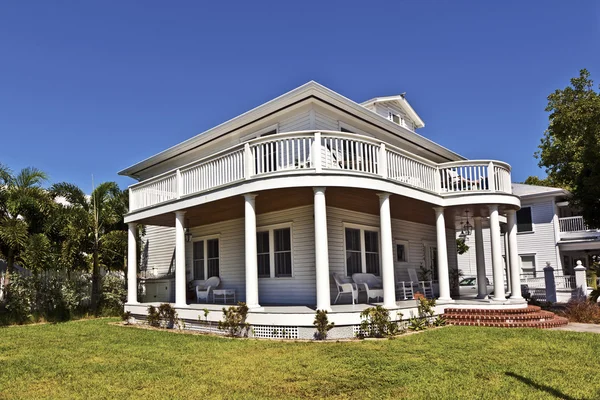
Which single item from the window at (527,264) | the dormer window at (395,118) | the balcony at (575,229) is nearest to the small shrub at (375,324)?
the dormer window at (395,118)

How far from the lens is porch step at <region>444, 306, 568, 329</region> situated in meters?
11.7

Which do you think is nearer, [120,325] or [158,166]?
[120,325]

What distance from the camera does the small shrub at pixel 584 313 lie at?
12453mm

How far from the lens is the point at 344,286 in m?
12.3

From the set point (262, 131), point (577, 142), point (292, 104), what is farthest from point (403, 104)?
point (292, 104)

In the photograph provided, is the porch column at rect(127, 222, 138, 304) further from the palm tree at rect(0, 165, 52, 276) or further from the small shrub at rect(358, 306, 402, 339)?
the small shrub at rect(358, 306, 402, 339)

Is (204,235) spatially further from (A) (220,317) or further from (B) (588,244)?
(B) (588,244)

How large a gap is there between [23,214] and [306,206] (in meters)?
10.2

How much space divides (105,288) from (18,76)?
8345 mm

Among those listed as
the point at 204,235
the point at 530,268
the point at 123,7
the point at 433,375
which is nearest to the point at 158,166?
the point at 204,235

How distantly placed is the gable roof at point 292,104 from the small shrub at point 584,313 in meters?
7.43

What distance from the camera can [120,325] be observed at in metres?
14.1

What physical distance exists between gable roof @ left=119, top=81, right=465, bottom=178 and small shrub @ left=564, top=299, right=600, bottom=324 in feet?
24.4

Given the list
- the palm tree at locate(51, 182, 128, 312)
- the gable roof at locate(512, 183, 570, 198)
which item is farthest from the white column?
the gable roof at locate(512, 183, 570, 198)
